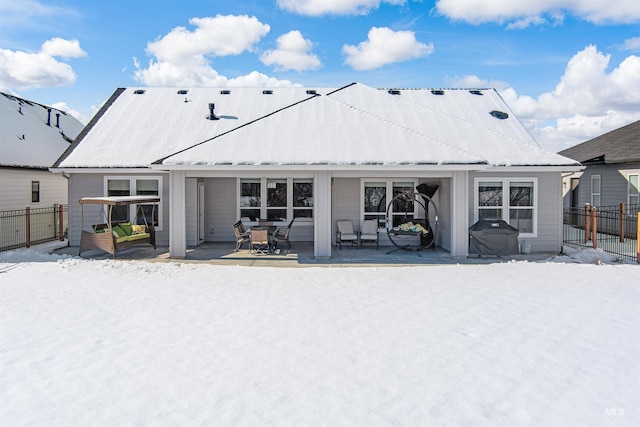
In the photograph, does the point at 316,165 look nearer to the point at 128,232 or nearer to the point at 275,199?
the point at 275,199

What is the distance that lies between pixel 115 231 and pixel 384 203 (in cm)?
841

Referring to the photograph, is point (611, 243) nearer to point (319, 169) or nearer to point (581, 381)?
point (319, 169)

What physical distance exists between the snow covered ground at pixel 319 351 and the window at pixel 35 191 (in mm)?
8930

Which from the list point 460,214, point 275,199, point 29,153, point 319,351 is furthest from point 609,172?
point 29,153

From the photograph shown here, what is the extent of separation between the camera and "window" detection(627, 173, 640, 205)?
1680cm

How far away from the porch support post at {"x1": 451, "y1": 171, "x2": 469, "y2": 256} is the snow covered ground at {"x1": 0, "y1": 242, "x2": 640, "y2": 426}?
2.59m

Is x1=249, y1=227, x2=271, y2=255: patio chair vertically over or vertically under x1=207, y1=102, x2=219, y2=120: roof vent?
under

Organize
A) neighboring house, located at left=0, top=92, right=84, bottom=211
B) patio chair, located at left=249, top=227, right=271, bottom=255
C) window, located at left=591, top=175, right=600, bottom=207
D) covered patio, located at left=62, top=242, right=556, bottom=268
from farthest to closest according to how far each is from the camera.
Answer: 1. window, located at left=591, top=175, right=600, bottom=207
2. neighboring house, located at left=0, top=92, right=84, bottom=211
3. patio chair, located at left=249, top=227, right=271, bottom=255
4. covered patio, located at left=62, top=242, right=556, bottom=268

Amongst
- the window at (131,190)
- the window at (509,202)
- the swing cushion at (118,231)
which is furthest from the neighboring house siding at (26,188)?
the window at (509,202)

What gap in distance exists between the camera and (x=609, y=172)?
1864cm

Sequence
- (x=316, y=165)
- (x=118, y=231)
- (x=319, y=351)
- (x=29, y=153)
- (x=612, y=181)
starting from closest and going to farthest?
(x=319, y=351) < (x=316, y=165) < (x=118, y=231) < (x=29, y=153) < (x=612, y=181)

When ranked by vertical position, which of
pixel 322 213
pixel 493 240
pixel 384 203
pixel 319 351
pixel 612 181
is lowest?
pixel 319 351

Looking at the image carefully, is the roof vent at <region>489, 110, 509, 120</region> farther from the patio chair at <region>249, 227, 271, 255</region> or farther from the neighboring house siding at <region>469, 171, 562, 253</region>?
the patio chair at <region>249, 227, 271, 255</region>

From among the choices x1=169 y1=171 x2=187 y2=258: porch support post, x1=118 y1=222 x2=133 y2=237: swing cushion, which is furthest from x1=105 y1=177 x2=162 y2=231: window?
x1=169 y1=171 x2=187 y2=258: porch support post
